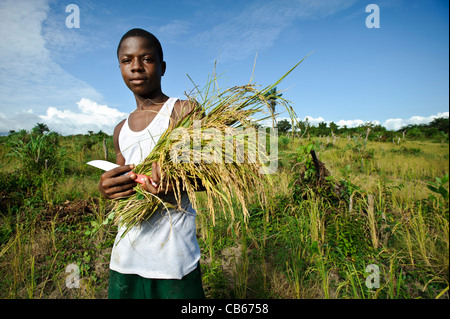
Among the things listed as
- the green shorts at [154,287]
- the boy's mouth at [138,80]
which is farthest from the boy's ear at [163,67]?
the green shorts at [154,287]

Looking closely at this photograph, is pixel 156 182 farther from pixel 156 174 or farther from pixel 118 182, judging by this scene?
pixel 118 182

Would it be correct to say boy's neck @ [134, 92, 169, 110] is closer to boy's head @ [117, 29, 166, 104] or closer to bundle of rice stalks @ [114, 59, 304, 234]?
boy's head @ [117, 29, 166, 104]

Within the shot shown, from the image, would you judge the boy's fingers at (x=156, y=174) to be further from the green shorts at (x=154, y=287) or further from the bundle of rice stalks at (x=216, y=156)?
the green shorts at (x=154, y=287)

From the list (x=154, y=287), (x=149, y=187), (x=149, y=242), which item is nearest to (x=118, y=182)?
(x=149, y=187)

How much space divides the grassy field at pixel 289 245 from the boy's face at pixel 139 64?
1047mm

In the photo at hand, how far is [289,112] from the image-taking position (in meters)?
1.24

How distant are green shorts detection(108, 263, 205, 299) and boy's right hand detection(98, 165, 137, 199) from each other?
1.62 ft

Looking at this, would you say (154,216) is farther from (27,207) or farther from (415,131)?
(415,131)

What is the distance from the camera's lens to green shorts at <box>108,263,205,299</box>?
1.21 metres

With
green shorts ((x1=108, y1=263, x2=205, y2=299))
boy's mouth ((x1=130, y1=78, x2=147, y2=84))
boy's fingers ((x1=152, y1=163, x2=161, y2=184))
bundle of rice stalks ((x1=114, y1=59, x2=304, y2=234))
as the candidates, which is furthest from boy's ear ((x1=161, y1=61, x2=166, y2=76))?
green shorts ((x1=108, y1=263, x2=205, y2=299))

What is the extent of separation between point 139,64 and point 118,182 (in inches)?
32.2

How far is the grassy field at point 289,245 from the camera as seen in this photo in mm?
2148

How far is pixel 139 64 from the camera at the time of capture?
147 centimetres
